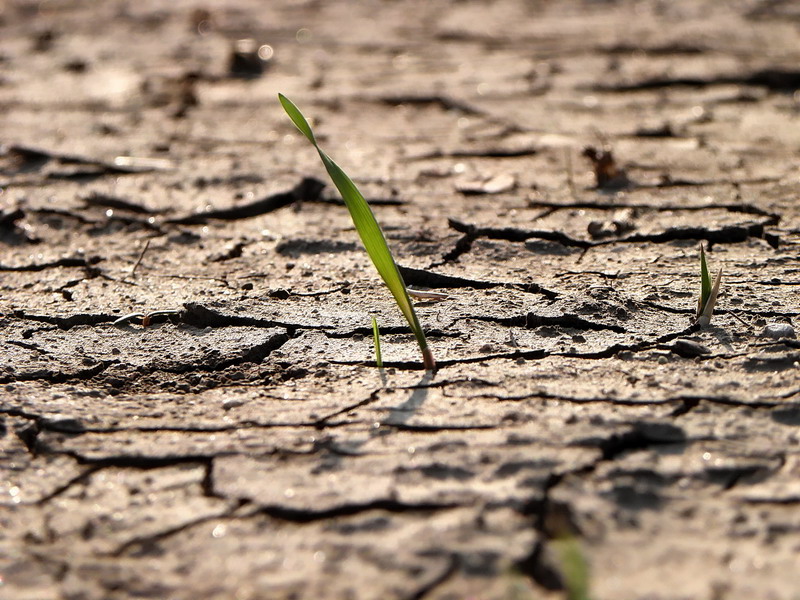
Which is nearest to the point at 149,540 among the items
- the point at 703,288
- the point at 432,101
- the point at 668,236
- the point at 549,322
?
the point at 549,322

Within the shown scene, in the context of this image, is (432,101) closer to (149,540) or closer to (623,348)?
(623,348)

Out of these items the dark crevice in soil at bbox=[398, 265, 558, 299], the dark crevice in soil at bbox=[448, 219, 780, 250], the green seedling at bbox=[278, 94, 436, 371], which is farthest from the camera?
the dark crevice in soil at bbox=[448, 219, 780, 250]

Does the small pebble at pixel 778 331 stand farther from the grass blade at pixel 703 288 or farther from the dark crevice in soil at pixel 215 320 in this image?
the dark crevice in soil at pixel 215 320

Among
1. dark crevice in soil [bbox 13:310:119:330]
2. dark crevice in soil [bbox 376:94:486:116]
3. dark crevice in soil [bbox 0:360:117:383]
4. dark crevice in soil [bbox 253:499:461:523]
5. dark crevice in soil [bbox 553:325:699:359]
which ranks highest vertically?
dark crevice in soil [bbox 376:94:486:116]

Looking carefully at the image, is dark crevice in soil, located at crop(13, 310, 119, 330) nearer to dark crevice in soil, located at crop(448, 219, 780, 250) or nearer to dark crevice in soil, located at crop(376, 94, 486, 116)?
dark crevice in soil, located at crop(448, 219, 780, 250)

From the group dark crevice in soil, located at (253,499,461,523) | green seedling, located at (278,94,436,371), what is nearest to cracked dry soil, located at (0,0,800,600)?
dark crevice in soil, located at (253,499,461,523)

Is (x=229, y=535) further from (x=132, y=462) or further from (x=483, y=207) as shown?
(x=483, y=207)
